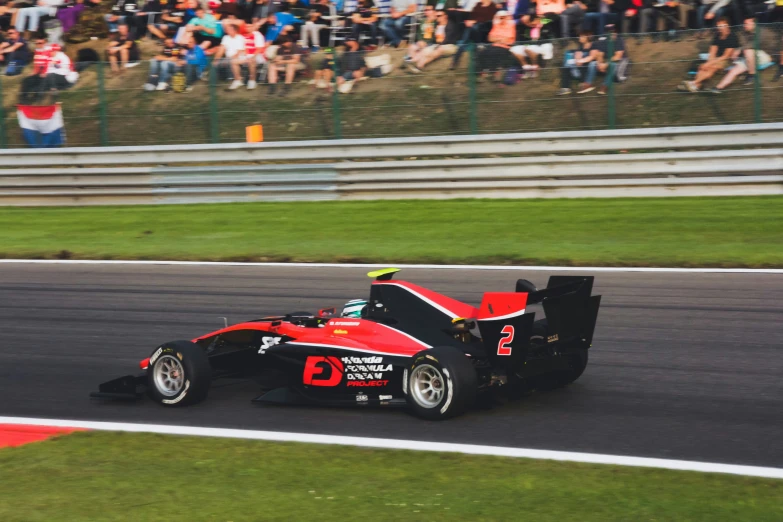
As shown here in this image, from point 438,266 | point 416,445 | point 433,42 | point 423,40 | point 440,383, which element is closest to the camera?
point 416,445

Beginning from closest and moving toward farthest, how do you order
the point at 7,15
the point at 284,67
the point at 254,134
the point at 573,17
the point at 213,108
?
the point at 573,17 → the point at 284,67 → the point at 254,134 → the point at 213,108 → the point at 7,15

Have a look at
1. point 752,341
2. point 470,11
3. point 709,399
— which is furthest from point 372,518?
point 470,11

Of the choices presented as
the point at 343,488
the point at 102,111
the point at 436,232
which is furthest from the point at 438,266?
the point at 102,111

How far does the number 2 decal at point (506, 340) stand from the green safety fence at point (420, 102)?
383 inches

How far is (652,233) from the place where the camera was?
12344mm

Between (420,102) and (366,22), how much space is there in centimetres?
291

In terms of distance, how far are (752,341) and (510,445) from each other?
302 centimetres

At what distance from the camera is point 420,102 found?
639 inches

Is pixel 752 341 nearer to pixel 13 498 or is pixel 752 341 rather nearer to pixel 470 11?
pixel 13 498

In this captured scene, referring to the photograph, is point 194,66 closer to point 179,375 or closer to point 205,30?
point 205,30

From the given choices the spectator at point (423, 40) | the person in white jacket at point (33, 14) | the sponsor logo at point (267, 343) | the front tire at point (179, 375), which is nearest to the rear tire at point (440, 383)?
the sponsor logo at point (267, 343)

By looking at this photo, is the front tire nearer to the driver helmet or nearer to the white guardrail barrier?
the driver helmet

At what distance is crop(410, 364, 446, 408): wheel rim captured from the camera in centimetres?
606

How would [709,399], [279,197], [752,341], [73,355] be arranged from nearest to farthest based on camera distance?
[709,399] → [752,341] → [73,355] → [279,197]
